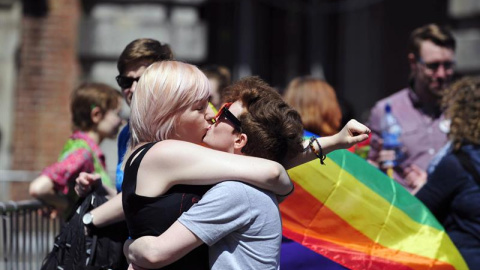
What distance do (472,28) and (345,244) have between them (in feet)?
16.3

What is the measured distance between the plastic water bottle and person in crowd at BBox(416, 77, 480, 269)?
58cm

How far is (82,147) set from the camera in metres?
4.88

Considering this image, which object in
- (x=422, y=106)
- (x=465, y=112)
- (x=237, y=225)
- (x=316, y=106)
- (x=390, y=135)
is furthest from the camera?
(x=422, y=106)

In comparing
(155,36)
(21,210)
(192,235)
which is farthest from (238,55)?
(192,235)

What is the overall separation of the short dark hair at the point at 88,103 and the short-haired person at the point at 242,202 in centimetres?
196

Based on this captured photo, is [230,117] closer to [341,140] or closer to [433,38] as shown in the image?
[341,140]

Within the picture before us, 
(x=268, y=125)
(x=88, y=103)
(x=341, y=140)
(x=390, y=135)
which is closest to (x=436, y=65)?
(x=390, y=135)

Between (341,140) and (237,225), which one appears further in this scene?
(341,140)

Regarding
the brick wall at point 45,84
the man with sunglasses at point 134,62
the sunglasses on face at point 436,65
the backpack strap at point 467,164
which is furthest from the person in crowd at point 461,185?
the brick wall at point 45,84

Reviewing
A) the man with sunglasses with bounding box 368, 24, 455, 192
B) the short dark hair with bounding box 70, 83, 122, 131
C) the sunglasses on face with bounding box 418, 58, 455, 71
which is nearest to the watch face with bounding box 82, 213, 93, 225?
the short dark hair with bounding box 70, 83, 122, 131

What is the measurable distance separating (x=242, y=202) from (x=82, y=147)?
2.17 meters

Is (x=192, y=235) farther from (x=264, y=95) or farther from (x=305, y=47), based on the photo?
(x=305, y=47)

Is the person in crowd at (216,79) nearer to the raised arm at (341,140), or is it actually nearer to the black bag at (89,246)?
the black bag at (89,246)

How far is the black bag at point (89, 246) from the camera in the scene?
383 centimetres
